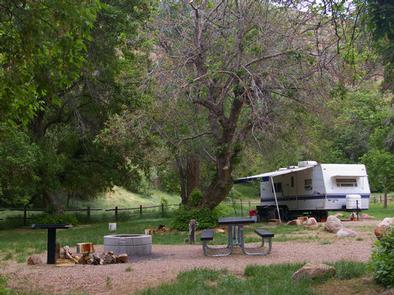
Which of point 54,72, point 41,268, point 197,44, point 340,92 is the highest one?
point 197,44

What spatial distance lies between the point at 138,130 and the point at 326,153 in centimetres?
2855

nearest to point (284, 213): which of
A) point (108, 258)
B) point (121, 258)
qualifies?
point (121, 258)

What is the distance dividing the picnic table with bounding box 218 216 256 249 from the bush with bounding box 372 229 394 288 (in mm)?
4521

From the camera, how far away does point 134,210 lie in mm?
35281

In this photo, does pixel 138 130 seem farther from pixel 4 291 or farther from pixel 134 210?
pixel 134 210

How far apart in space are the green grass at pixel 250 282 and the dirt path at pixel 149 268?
0.38 metres

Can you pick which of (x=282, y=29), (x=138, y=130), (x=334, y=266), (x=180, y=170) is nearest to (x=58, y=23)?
(x=334, y=266)

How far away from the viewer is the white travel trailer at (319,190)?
23031 mm

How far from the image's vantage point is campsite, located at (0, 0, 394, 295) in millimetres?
7516

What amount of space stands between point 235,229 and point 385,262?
6.14 metres

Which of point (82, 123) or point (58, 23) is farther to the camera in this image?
point (82, 123)

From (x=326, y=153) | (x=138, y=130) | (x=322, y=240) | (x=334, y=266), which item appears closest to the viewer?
(x=334, y=266)

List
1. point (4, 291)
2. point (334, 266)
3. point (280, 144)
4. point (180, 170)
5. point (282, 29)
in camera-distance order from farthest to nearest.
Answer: point (180, 170) < point (280, 144) < point (282, 29) < point (334, 266) < point (4, 291)

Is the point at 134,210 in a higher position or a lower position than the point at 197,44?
lower
